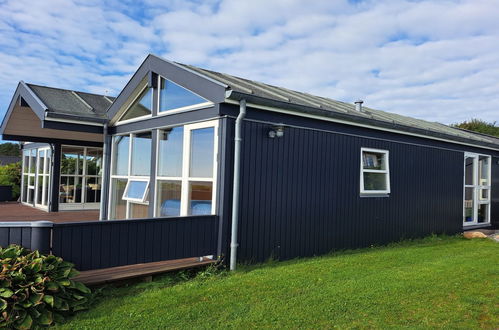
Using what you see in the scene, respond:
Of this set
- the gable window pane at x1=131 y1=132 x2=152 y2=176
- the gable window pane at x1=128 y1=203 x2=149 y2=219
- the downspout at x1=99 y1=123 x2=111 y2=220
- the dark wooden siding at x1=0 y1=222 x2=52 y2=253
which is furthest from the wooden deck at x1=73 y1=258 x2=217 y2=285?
the downspout at x1=99 y1=123 x2=111 y2=220

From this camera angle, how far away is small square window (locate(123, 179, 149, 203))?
7344mm

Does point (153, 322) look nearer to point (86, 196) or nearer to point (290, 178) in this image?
point (290, 178)

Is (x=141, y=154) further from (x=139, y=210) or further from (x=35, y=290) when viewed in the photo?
(x=35, y=290)

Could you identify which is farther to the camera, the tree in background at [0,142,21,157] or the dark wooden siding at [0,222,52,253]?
the tree in background at [0,142,21,157]

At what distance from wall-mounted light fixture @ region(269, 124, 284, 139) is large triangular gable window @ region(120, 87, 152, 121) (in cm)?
276

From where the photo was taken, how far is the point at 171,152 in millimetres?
6734

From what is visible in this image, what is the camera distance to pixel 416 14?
26.1 feet

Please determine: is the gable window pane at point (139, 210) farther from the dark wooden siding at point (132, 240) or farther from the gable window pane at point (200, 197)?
the dark wooden siding at point (132, 240)

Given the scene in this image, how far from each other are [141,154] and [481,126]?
26.0 m

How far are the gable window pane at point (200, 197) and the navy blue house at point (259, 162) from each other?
2 cm

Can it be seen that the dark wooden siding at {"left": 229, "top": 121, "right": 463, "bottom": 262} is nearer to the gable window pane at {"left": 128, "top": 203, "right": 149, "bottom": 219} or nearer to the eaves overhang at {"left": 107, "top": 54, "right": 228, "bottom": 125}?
the eaves overhang at {"left": 107, "top": 54, "right": 228, "bottom": 125}

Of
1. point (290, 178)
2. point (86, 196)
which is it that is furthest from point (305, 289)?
point (86, 196)

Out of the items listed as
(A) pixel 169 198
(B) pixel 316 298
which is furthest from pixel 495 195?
A: (A) pixel 169 198

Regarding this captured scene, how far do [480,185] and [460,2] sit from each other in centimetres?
577
